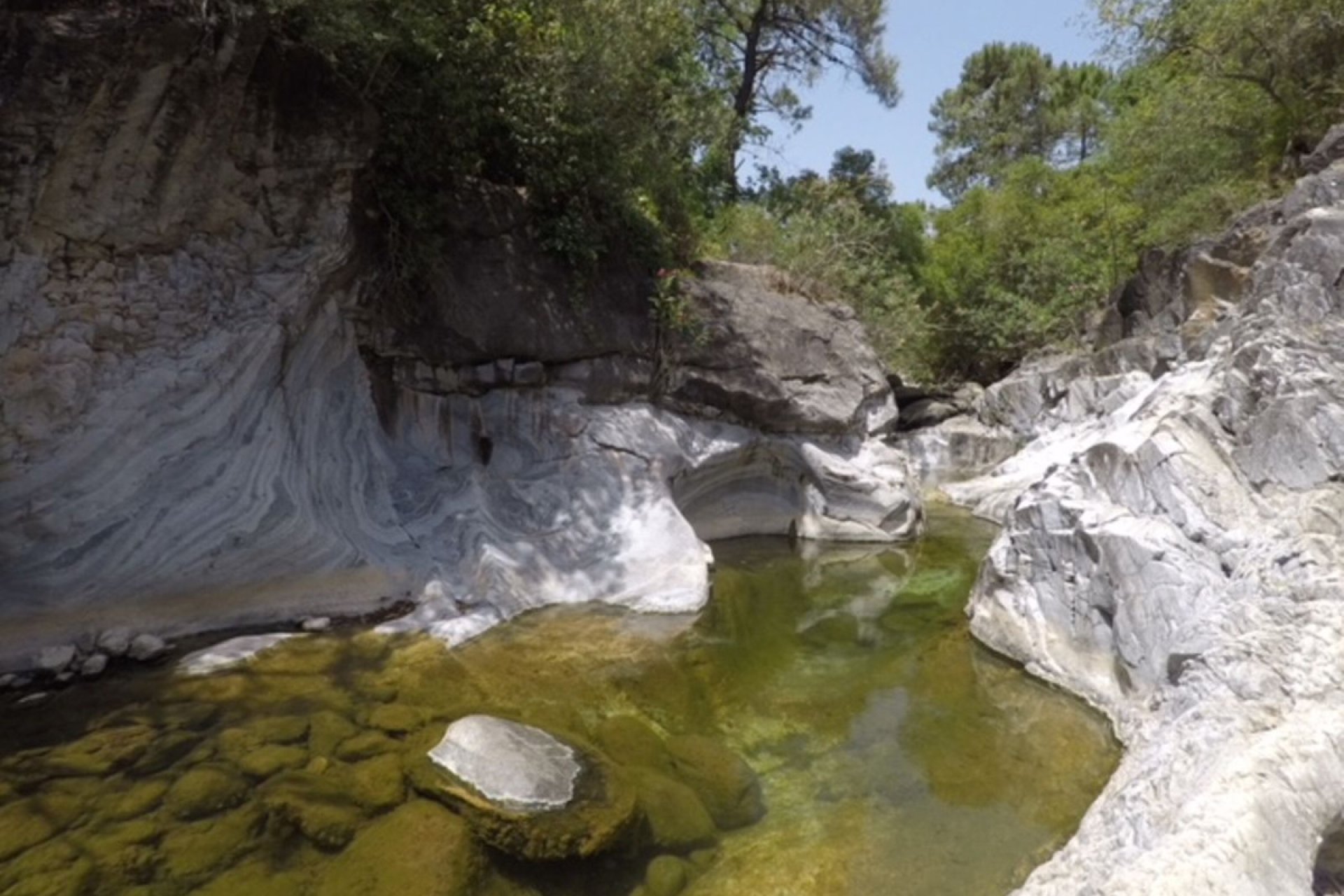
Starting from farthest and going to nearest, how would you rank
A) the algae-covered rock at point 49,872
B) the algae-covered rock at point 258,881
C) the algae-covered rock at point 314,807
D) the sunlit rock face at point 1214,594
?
the algae-covered rock at point 314,807, the algae-covered rock at point 258,881, the algae-covered rock at point 49,872, the sunlit rock face at point 1214,594

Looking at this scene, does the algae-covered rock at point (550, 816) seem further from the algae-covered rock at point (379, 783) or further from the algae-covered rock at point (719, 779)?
the algae-covered rock at point (719, 779)

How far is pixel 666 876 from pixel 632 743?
1170 mm

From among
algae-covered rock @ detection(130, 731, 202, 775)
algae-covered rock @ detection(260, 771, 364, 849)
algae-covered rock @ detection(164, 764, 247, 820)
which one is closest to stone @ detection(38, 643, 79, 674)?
algae-covered rock @ detection(130, 731, 202, 775)

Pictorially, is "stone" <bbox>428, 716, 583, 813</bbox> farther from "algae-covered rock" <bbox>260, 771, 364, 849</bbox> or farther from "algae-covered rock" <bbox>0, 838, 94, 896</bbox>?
"algae-covered rock" <bbox>0, 838, 94, 896</bbox>

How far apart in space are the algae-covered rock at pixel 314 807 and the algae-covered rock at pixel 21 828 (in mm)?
887

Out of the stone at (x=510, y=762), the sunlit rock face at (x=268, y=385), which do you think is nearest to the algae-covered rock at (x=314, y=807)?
the stone at (x=510, y=762)

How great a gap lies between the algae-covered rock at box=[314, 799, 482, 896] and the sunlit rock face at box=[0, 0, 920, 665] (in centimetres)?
252

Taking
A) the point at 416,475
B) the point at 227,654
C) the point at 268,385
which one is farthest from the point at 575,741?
the point at 268,385

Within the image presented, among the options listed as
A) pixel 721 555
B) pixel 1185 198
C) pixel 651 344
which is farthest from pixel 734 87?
pixel 721 555

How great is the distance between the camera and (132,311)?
6082mm

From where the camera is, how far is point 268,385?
672cm

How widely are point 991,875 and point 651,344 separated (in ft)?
21.5

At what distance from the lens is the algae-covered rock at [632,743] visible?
15.9ft

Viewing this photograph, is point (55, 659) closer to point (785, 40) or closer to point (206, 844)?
point (206, 844)
